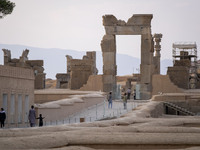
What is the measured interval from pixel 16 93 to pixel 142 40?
1620cm

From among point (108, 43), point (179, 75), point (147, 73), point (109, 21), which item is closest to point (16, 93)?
point (108, 43)

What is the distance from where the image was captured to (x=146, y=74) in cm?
3553

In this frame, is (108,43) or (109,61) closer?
(108,43)

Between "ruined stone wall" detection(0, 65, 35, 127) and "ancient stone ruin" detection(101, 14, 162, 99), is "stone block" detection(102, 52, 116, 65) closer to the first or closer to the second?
"ancient stone ruin" detection(101, 14, 162, 99)

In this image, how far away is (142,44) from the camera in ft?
116

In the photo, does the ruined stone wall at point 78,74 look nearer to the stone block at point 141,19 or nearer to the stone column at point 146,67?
the stone column at point 146,67

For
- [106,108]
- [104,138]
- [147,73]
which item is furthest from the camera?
[147,73]

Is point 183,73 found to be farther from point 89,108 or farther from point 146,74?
point 89,108

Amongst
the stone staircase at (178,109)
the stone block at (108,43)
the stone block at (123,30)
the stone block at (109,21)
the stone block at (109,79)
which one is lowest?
the stone staircase at (178,109)

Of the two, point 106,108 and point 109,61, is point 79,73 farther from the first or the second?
point 106,108

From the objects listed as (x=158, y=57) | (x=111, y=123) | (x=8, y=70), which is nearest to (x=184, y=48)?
(x=158, y=57)

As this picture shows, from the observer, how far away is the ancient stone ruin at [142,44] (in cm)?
3512

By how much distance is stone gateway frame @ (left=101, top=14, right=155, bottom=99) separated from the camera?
115 ft

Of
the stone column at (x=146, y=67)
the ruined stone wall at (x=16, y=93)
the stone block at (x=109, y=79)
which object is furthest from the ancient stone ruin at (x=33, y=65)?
the ruined stone wall at (x=16, y=93)
